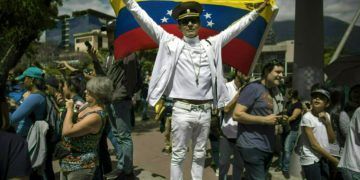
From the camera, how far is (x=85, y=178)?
323 cm

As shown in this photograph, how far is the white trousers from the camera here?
339 centimetres

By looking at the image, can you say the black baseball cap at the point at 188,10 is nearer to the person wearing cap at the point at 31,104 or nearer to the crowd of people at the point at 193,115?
the crowd of people at the point at 193,115

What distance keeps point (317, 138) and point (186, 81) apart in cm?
164

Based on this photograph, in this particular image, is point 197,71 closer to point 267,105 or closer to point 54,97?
point 267,105

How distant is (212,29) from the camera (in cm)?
488

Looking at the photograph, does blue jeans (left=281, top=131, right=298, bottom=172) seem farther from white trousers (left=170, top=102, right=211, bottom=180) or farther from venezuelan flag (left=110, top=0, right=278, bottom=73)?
white trousers (left=170, top=102, right=211, bottom=180)

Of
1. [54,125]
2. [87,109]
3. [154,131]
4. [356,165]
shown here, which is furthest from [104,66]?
[154,131]

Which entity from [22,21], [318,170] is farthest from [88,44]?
[22,21]

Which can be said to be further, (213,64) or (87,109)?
(213,64)

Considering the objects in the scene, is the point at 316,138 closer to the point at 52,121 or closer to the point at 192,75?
the point at 192,75

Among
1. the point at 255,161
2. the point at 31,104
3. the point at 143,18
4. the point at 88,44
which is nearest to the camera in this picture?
the point at 143,18

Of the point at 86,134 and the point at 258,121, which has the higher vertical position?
the point at 258,121

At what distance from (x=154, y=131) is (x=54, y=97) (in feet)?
19.7

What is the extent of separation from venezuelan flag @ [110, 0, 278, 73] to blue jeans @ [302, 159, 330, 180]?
1.40 meters
